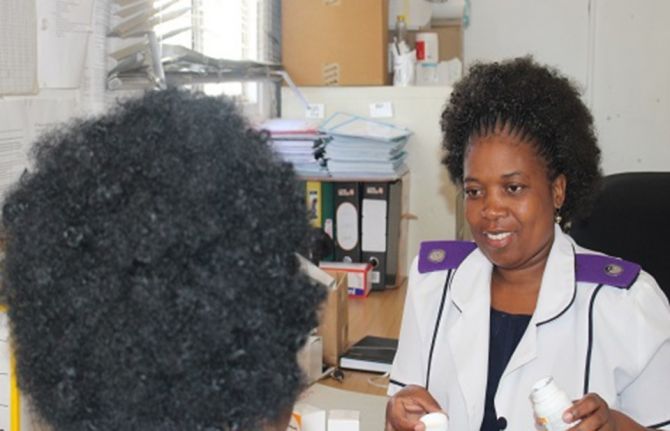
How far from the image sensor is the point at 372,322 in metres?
1.97

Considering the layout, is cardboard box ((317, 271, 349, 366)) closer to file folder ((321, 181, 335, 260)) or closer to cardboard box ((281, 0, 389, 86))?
file folder ((321, 181, 335, 260))

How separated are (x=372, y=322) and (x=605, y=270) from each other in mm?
808

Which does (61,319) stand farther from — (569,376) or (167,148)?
(569,376)

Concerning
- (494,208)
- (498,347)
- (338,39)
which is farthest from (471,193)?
(338,39)

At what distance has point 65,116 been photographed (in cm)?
141

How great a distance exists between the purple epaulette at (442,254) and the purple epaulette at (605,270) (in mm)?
207

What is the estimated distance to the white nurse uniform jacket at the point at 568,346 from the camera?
120 cm

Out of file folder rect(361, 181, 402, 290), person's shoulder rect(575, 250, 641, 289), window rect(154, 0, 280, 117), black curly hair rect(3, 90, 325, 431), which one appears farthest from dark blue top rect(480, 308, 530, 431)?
window rect(154, 0, 280, 117)

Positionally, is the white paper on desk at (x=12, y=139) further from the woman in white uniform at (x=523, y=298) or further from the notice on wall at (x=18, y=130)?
the woman in white uniform at (x=523, y=298)

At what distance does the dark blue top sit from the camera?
4.10 ft

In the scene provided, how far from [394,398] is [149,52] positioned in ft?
3.02

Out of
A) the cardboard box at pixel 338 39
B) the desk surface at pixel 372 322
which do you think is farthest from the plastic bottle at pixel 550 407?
the cardboard box at pixel 338 39

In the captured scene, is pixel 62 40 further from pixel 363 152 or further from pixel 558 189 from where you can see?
pixel 363 152

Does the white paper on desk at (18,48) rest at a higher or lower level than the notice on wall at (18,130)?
higher
